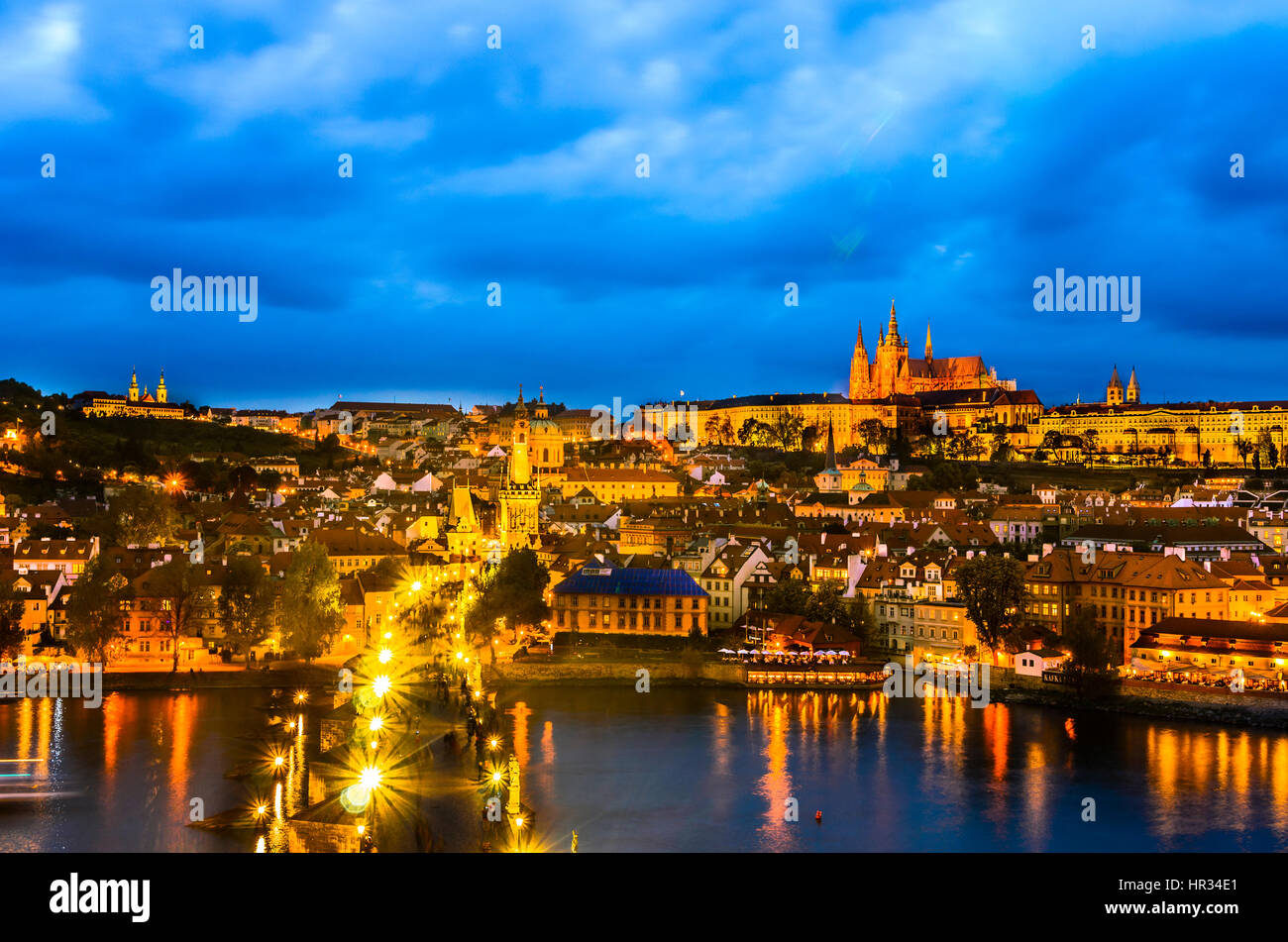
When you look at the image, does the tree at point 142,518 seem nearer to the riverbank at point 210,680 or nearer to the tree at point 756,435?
the riverbank at point 210,680

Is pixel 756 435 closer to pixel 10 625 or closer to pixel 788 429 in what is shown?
pixel 788 429

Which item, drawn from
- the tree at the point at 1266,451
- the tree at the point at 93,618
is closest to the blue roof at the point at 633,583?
the tree at the point at 93,618

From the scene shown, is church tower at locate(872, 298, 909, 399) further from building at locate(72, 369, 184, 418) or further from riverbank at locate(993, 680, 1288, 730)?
riverbank at locate(993, 680, 1288, 730)

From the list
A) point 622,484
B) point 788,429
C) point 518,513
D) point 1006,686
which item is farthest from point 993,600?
point 788,429

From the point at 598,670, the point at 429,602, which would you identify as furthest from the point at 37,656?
the point at 598,670

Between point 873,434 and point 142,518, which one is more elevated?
point 873,434

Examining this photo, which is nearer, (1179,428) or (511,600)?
(511,600)

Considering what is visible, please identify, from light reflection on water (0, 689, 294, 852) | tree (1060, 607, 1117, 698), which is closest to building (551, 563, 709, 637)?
light reflection on water (0, 689, 294, 852)
